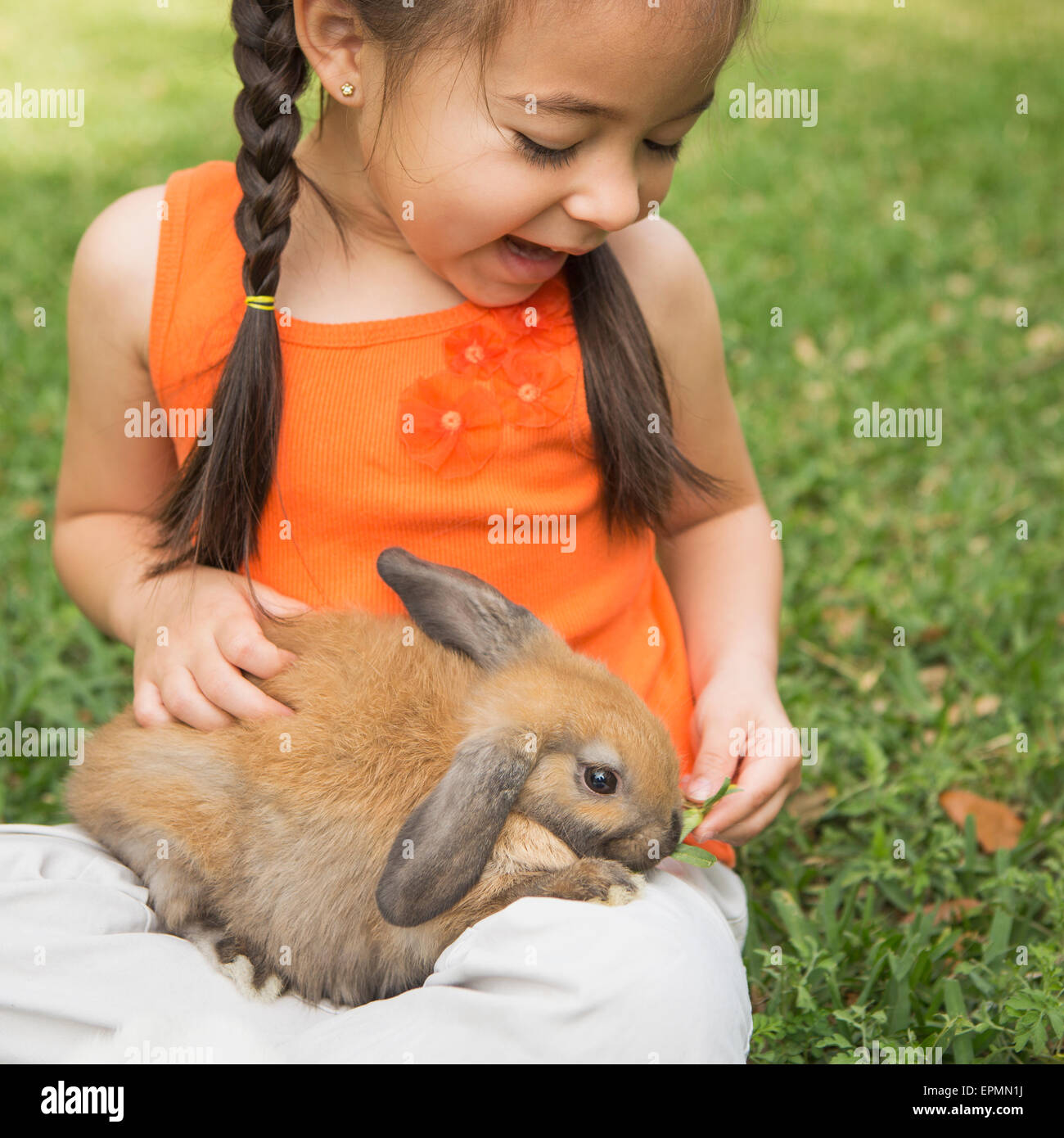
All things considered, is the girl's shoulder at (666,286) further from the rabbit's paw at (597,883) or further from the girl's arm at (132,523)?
the rabbit's paw at (597,883)

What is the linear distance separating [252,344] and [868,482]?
2.59 m

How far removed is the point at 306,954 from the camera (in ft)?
7.13

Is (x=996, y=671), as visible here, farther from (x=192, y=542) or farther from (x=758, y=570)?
(x=192, y=542)

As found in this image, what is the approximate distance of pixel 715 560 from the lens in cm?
307

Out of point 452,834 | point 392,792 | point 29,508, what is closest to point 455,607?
point 392,792

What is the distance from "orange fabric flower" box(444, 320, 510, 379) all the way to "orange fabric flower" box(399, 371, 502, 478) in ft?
0.10

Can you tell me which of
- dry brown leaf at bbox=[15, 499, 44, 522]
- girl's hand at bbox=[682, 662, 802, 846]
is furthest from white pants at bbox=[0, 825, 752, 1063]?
dry brown leaf at bbox=[15, 499, 44, 522]

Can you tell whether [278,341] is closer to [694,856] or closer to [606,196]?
[606,196]

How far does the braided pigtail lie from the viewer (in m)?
2.35

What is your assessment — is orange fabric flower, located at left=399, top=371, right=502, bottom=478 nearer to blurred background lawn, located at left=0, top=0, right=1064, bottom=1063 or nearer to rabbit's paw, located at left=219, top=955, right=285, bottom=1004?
blurred background lawn, located at left=0, top=0, right=1064, bottom=1063
